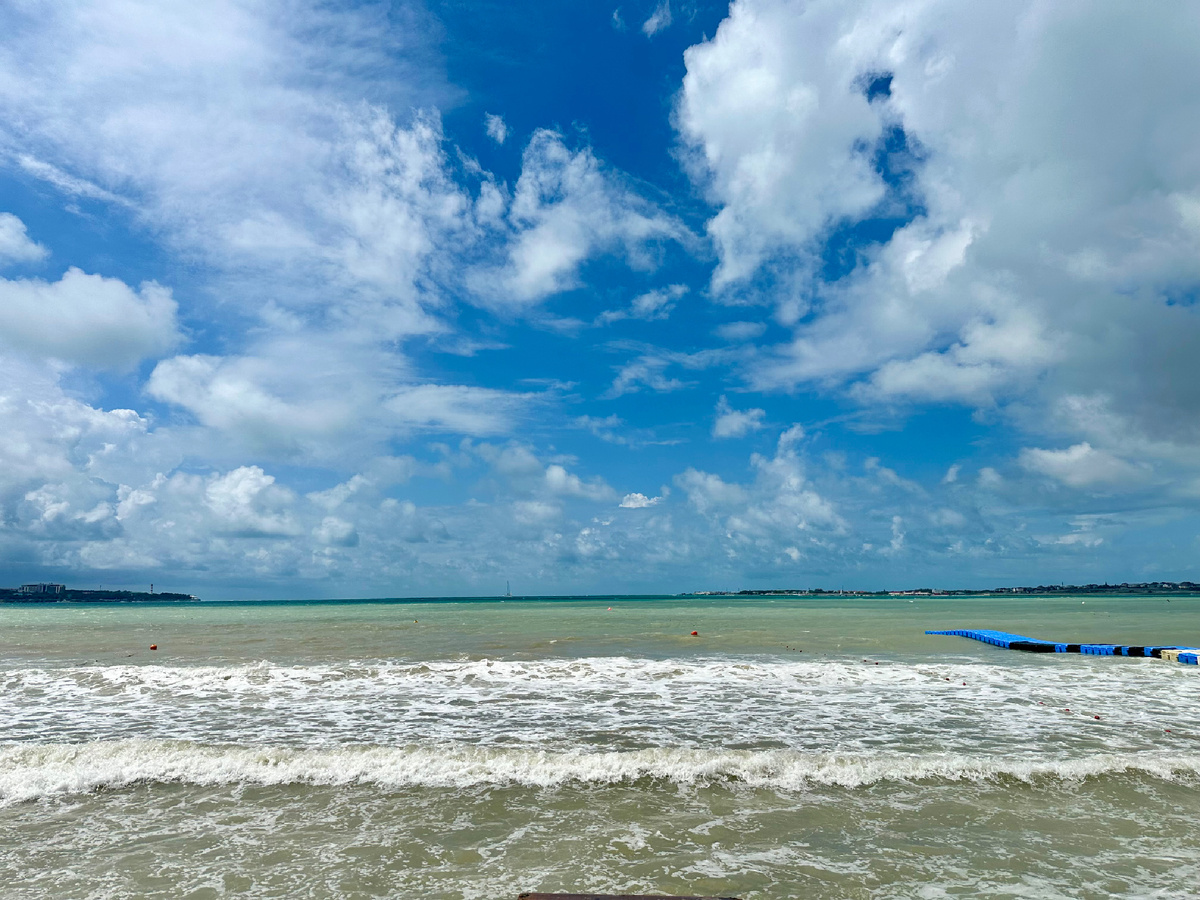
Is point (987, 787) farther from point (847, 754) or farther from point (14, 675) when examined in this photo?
point (14, 675)

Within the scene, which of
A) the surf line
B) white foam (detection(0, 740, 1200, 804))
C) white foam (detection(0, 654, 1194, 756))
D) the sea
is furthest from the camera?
the surf line

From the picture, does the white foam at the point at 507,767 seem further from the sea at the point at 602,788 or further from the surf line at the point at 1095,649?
the surf line at the point at 1095,649

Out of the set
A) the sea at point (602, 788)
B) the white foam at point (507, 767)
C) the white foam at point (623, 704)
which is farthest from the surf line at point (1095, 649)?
the white foam at point (507, 767)

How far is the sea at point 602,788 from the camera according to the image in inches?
326

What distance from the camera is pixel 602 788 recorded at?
11.8 m

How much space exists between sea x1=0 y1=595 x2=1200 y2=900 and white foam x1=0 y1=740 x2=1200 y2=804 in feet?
0.17

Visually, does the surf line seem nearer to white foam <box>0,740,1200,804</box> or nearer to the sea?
the sea

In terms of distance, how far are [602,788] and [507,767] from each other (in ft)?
6.80

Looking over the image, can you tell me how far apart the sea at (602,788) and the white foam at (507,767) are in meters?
0.05

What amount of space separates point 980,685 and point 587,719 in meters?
15.1

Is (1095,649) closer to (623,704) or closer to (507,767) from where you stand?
(623,704)

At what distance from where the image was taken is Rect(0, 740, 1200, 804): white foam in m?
12.1

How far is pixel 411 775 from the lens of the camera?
491 inches

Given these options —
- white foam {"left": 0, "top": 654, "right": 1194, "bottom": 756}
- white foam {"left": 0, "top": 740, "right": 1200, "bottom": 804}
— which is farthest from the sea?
white foam {"left": 0, "top": 654, "right": 1194, "bottom": 756}
